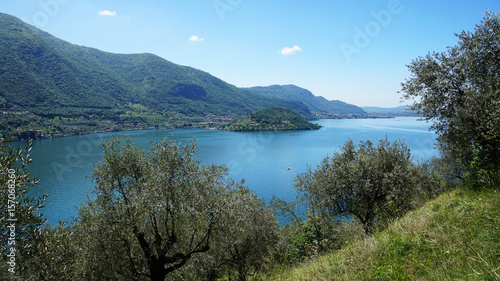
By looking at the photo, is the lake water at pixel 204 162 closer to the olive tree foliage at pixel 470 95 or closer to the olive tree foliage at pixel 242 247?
the olive tree foliage at pixel 242 247

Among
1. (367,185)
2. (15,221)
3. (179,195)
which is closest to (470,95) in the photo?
(367,185)

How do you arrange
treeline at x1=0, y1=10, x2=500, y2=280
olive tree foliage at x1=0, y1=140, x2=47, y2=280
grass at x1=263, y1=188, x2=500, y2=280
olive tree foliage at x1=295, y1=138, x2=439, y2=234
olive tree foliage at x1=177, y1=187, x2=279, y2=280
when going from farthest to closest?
olive tree foliage at x1=295, y1=138, x2=439, y2=234
olive tree foliage at x1=177, y1=187, x2=279, y2=280
treeline at x1=0, y1=10, x2=500, y2=280
olive tree foliage at x1=0, y1=140, x2=47, y2=280
grass at x1=263, y1=188, x2=500, y2=280

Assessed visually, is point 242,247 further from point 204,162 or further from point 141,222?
point 204,162

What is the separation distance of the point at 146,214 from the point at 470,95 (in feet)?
57.1

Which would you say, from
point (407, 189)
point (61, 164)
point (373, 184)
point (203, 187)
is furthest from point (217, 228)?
point (61, 164)

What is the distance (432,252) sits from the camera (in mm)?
5148

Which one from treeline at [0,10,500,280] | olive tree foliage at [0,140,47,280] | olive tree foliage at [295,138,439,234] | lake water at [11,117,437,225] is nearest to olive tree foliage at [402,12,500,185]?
treeline at [0,10,500,280]

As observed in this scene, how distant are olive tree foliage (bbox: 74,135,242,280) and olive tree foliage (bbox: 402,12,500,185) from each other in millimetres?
12842

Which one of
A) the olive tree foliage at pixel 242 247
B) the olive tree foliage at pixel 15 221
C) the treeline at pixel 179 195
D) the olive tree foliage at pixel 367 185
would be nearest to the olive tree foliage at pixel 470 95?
the treeline at pixel 179 195

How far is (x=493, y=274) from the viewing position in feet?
11.8

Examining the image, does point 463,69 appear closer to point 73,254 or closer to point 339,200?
point 339,200

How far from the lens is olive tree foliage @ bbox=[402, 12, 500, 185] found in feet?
33.1

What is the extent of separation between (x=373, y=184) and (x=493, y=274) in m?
14.7

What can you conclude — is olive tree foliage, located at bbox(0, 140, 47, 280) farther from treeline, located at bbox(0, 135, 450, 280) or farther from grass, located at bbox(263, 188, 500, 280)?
grass, located at bbox(263, 188, 500, 280)
